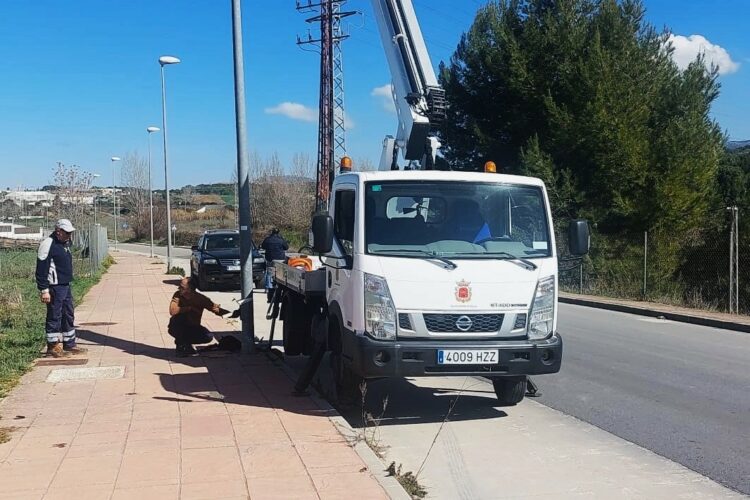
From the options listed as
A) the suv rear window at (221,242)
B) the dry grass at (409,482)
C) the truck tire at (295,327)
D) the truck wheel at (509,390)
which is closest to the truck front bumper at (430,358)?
the truck wheel at (509,390)

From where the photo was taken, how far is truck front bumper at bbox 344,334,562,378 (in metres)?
6.61

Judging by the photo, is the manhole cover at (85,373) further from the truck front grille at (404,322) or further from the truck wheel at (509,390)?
the truck wheel at (509,390)

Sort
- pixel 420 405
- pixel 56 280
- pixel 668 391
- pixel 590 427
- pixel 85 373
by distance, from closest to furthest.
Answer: pixel 590 427 → pixel 420 405 → pixel 668 391 → pixel 85 373 → pixel 56 280

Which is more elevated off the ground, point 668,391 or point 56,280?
point 56,280

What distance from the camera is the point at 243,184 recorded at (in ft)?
33.6

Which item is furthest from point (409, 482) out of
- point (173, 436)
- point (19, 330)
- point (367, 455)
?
point (19, 330)

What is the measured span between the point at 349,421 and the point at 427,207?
6.99 feet

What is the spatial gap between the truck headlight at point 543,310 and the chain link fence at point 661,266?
517 inches

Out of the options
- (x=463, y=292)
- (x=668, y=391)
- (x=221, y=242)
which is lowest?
(x=668, y=391)

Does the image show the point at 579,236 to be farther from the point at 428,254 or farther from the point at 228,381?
the point at 228,381

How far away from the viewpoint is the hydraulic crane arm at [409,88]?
1248 cm

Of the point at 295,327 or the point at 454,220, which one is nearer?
the point at 454,220

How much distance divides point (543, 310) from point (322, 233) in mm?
2114

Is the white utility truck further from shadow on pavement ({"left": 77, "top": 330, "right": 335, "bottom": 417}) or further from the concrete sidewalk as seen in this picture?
the concrete sidewalk
